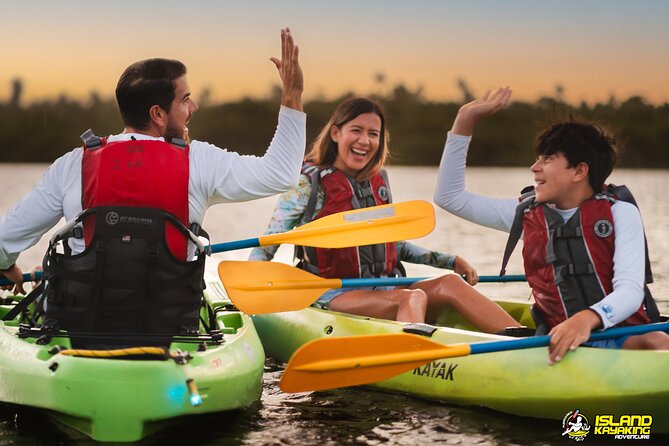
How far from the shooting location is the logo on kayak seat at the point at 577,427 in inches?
158

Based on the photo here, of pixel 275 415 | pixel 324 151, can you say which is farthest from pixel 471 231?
pixel 275 415

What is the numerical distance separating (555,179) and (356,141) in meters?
1.50

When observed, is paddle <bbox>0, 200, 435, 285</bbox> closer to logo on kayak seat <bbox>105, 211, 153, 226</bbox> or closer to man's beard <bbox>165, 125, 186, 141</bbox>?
man's beard <bbox>165, 125, 186, 141</bbox>

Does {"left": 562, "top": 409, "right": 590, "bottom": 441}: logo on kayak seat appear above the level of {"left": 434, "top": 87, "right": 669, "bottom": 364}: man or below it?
below

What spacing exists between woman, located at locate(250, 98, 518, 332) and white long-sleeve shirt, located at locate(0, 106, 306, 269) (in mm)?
1459

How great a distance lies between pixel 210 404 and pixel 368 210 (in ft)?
5.43

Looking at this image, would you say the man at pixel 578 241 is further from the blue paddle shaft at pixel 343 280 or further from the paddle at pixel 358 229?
the blue paddle shaft at pixel 343 280

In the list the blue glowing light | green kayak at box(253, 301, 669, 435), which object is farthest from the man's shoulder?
the blue glowing light

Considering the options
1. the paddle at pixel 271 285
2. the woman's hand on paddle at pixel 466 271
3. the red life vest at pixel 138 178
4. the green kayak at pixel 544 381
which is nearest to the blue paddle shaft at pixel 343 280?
the paddle at pixel 271 285

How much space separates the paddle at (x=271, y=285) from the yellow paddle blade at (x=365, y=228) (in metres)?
0.16

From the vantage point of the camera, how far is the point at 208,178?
3.79 meters

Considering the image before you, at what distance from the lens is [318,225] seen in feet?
16.2

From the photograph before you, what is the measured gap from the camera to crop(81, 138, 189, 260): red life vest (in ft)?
12.0

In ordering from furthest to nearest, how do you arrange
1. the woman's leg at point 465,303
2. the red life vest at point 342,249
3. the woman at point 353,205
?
1. the red life vest at point 342,249
2. the woman at point 353,205
3. the woman's leg at point 465,303
